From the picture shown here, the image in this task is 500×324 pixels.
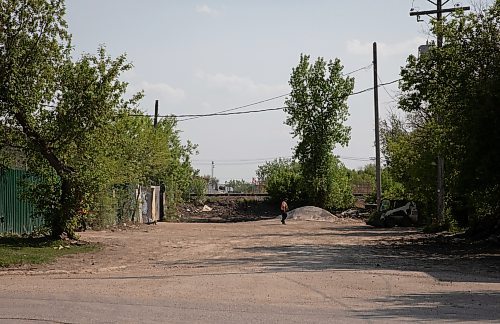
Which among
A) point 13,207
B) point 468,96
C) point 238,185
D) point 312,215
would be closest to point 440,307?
point 468,96

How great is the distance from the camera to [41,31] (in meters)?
21.5

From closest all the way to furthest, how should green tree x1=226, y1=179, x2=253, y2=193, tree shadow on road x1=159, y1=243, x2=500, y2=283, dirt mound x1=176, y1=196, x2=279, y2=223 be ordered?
tree shadow on road x1=159, y1=243, x2=500, y2=283 < dirt mound x1=176, y1=196, x2=279, y2=223 < green tree x1=226, y1=179, x2=253, y2=193

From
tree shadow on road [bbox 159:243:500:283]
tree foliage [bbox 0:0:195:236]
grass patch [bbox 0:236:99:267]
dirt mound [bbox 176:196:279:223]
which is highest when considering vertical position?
tree foliage [bbox 0:0:195:236]

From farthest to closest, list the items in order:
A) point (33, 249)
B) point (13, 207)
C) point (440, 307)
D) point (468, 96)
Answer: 1. point (13, 207)
2. point (468, 96)
3. point (33, 249)
4. point (440, 307)

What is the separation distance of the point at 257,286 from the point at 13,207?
14.3m

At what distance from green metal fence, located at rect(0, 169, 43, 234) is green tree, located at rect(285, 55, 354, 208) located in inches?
1501

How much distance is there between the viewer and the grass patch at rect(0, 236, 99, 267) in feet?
61.4

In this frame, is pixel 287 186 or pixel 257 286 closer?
pixel 257 286

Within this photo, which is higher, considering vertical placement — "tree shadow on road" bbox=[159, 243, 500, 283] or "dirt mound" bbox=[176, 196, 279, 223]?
"dirt mound" bbox=[176, 196, 279, 223]

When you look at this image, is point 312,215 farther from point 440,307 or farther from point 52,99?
point 440,307

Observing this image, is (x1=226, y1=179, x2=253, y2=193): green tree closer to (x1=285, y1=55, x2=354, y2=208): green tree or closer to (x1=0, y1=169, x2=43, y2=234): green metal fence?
(x1=285, y1=55, x2=354, y2=208): green tree

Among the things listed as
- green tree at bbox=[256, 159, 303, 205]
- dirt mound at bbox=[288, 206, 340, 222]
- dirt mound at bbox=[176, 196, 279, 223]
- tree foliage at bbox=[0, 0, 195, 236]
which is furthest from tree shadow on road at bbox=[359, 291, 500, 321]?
green tree at bbox=[256, 159, 303, 205]

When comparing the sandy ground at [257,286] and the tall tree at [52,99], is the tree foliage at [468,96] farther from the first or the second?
the tall tree at [52,99]

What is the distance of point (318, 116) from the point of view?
204ft
